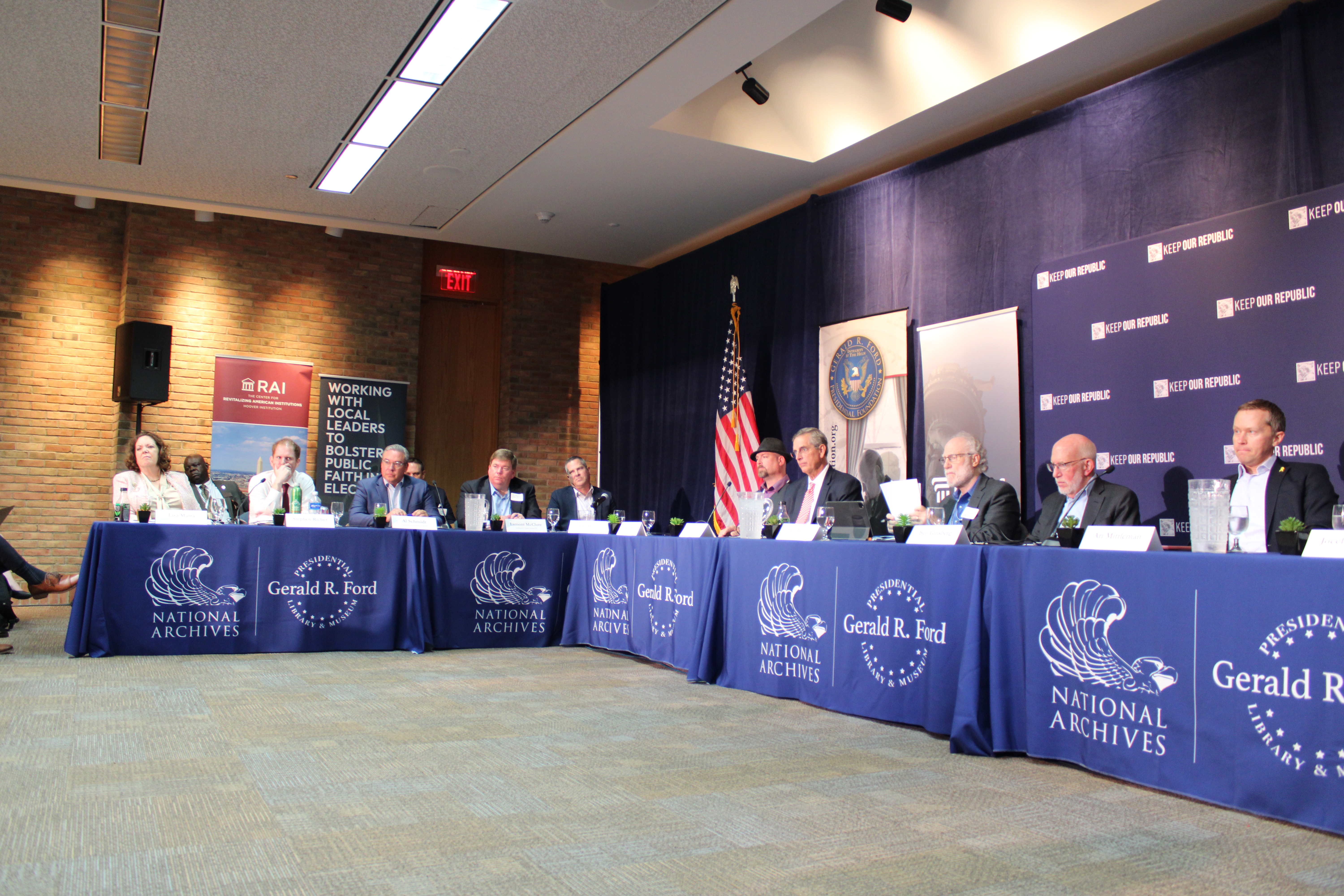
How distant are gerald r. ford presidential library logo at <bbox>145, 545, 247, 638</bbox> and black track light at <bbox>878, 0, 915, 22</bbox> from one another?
4.94 meters

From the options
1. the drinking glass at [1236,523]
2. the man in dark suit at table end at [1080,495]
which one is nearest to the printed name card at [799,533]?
the man in dark suit at table end at [1080,495]

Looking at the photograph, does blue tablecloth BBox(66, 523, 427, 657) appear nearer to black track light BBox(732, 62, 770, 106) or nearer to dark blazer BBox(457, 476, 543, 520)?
dark blazer BBox(457, 476, 543, 520)

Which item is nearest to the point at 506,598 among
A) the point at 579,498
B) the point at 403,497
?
the point at 403,497

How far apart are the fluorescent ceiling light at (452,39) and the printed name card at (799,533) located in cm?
290

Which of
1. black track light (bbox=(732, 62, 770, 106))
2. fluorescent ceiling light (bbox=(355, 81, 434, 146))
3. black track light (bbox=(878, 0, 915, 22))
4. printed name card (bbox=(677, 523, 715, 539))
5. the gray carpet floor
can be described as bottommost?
the gray carpet floor

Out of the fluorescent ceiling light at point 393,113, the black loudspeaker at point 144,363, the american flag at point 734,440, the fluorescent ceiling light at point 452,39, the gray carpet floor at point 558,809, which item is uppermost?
the fluorescent ceiling light at point 393,113

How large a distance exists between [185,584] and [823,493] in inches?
132

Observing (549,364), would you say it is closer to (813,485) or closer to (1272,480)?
(813,485)

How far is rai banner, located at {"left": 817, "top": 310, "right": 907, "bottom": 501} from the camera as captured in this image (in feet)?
20.6

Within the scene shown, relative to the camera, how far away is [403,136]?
634 cm

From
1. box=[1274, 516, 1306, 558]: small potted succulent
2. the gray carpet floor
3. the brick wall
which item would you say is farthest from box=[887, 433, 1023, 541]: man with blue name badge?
the brick wall

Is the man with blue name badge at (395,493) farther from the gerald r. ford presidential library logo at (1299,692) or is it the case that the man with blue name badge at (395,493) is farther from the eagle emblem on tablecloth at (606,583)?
the gerald r. ford presidential library logo at (1299,692)

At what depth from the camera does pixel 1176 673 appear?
2.60 m

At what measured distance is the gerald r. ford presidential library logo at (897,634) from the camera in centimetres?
338
